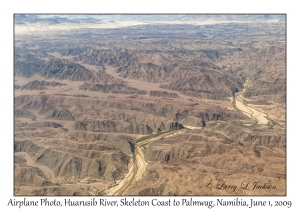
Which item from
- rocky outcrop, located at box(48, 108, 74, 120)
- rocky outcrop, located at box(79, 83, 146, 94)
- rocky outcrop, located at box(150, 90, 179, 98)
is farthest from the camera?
rocky outcrop, located at box(79, 83, 146, 94)

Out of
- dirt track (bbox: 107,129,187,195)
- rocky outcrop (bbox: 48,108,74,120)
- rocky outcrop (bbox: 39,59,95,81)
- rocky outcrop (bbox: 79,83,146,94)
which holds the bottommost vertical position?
dirt track (bbox: 107,129,187,195)

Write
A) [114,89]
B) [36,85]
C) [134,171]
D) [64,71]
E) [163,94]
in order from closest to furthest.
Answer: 1. [134,171]
2. [163,94]
3. [114,89]
4. [36,85]
5. [64,71]

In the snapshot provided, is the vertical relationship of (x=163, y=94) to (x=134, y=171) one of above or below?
above

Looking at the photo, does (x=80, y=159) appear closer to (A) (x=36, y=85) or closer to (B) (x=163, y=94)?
(B) (x=163, y=94)

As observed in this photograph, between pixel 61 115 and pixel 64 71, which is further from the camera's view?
pixel 64 71

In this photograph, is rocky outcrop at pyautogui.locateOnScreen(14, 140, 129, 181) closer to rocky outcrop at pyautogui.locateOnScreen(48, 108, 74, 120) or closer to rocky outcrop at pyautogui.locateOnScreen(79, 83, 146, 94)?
rocky outcrop at pyautogui.locateOnScreen(48, 108, 74, 120)

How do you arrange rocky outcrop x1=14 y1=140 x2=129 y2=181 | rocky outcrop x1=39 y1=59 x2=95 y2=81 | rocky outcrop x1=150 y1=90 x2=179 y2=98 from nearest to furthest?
1. rocky outcrop x1=14 y1=140 x2=129 y2=181
2. rocky outcrop x1=150 y1=90 x2=179 y2=98
3. rocky outcrop x1=39 y1=59 x2=95 y2=81

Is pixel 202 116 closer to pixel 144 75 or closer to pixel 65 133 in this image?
pixel 65 133

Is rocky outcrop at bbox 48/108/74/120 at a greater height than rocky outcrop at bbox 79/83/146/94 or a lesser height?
lesser

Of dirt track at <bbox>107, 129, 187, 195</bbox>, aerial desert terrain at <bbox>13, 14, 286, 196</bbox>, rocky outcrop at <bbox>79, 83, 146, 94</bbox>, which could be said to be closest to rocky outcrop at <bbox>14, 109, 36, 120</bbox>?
aerial desert terrain at <bbox>13, 14, 286, 196</bbox>

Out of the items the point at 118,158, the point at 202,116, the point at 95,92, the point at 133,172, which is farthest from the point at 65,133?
the point at 95,92

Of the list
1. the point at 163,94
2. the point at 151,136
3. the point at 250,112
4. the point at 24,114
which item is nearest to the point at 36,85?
the point at 24,114
